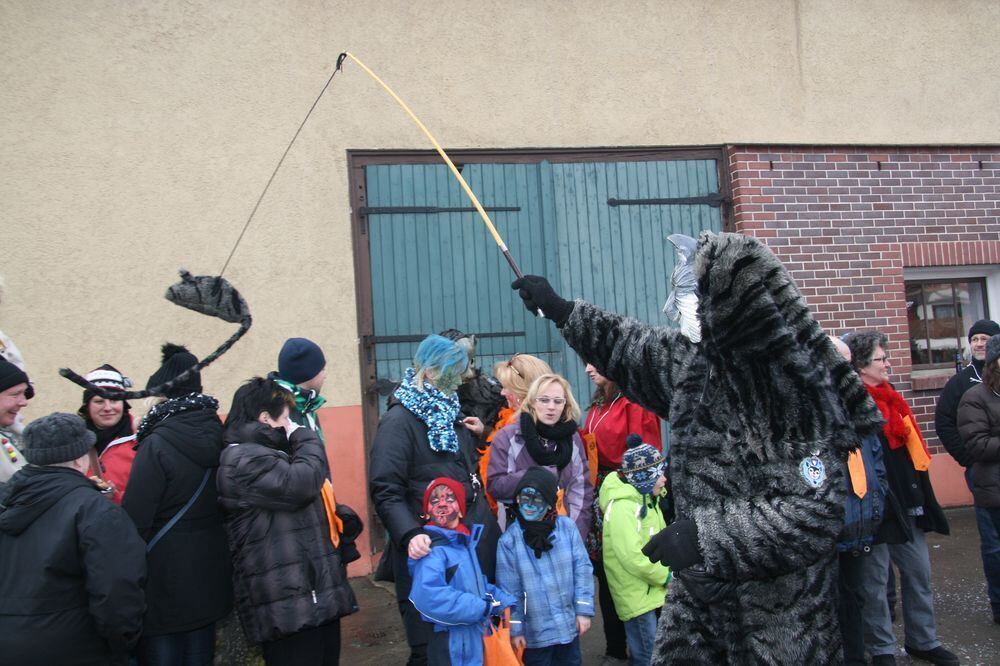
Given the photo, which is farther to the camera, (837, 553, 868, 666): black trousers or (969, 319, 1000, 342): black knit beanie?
(969, 319, 1000, 342): black knit beanie

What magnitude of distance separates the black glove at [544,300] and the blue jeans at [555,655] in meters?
1.93

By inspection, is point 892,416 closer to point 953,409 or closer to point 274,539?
point 953,409

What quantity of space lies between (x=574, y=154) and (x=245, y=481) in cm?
460

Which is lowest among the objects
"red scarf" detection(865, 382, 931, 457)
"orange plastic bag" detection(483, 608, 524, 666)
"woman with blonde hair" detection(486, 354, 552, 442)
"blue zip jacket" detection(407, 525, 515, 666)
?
"orange plastic bag" detection(483, 608, 524, 666)

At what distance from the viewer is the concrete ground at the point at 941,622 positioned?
16.3 feet

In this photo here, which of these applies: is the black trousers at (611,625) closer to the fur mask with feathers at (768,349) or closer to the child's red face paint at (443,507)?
the child's red face paint at (443,507)

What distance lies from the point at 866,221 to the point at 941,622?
3.70 m

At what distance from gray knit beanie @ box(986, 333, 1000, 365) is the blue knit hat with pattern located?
2.17 m

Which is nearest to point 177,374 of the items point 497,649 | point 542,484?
point 542,484

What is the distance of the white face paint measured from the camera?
8.63ft

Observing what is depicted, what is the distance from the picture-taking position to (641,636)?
14.3 feet

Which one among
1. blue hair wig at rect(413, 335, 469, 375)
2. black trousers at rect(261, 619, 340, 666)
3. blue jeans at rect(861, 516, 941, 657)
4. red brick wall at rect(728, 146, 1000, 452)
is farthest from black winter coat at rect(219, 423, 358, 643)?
red brick wall at rect(728, 146, 1000, 452)

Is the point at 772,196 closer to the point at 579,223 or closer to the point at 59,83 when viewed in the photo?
the point at 579,223

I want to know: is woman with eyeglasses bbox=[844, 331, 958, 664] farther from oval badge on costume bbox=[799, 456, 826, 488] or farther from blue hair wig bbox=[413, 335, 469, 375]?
oval badge on costume bbox=[799, 456, 826, 488]
